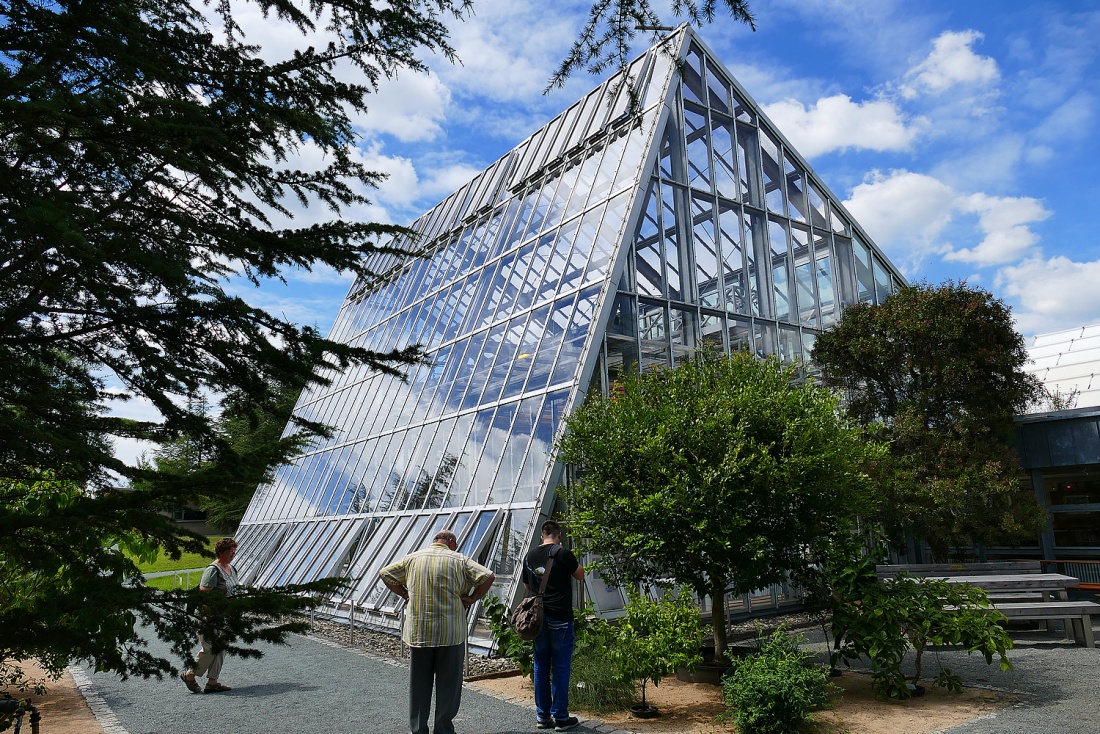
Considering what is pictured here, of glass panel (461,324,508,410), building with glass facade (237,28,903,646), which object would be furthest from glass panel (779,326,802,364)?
glass panel (461,324,508,410)

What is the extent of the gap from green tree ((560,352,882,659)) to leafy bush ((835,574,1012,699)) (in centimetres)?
89

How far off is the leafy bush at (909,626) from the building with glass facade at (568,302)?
4578mm

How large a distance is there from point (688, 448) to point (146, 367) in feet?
18.1

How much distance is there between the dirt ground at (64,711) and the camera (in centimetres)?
742

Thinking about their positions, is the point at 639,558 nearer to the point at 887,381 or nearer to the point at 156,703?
the point at 156,703

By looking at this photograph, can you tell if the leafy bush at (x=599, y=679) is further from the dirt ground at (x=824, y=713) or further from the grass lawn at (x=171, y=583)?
the grass lawn at (x=171, y=583)

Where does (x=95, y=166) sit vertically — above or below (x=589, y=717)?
above

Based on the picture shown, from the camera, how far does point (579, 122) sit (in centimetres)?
1945

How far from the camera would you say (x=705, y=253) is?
1570 centimetres

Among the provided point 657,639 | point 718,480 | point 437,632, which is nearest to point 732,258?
point 718,480

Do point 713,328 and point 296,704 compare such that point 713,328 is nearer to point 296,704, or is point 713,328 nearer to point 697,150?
point 697,150

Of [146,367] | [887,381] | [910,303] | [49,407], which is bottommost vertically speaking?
[49,407]

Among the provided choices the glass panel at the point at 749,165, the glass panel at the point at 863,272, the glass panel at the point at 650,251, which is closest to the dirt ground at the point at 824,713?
the glass panel at the point at 650,251

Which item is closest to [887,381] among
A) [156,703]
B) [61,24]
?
[156,703]
